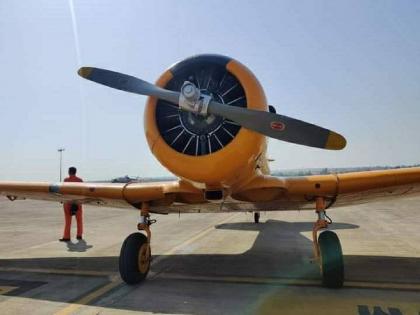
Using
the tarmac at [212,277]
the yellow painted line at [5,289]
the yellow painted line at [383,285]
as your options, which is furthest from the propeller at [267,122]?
the yellow painted line at [5,289]

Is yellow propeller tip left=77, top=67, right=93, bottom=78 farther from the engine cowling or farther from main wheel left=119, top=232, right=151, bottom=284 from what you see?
main wheel left=119, top=232, right=151, bottom=284

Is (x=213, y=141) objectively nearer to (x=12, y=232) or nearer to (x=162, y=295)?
(x=162, y=295)

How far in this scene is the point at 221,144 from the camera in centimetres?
508

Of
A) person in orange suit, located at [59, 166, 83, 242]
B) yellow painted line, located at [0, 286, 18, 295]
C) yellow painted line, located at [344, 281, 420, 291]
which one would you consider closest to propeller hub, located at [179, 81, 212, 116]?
yellow painted line, located at [344, 281, 420, 291]

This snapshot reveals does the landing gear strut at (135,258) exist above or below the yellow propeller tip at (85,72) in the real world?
below

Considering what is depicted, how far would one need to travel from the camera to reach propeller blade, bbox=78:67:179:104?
16.7 feet

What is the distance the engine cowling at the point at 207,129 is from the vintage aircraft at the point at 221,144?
1 centimetres

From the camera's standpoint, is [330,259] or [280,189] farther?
[280,189]

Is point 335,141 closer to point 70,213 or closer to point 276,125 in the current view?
point 276,125

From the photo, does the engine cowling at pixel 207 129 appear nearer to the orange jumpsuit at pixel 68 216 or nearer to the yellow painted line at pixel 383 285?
the yellow painted line at pixel 383 285

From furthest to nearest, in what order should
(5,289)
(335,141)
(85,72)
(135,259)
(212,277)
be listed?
(212,277) → (135,259) → (85,72) → (5,289) → (335,141)

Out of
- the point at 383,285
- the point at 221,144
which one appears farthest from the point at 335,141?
the point at 383,285

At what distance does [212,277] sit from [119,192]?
2.13 meters

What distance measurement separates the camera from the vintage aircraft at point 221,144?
482 cm
